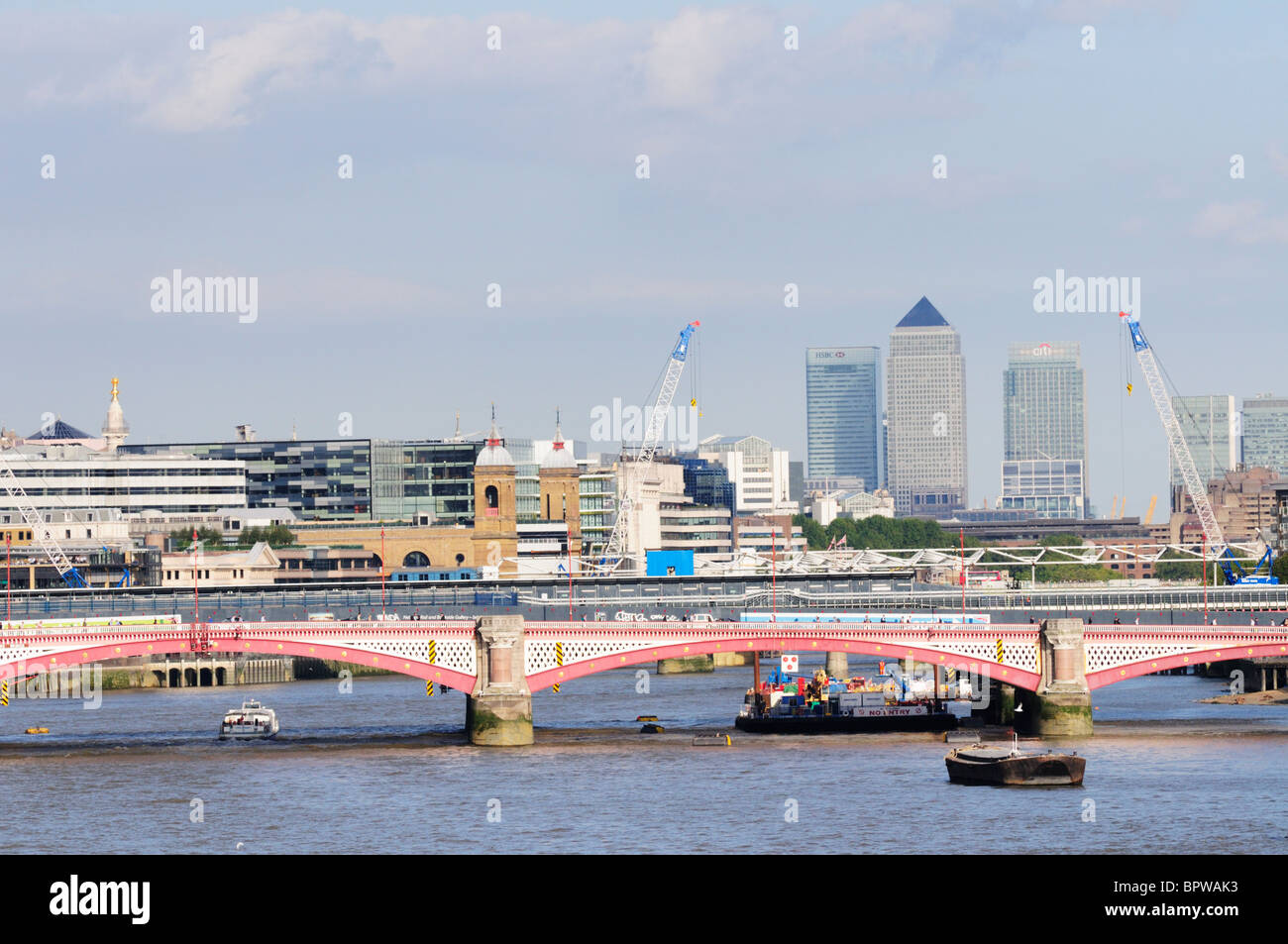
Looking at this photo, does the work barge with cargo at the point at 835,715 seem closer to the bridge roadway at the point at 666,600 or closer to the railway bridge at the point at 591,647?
the railway bridge at the point at 591,647

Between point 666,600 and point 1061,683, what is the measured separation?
44272 millimetres

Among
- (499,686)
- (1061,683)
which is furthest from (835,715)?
(499,686)

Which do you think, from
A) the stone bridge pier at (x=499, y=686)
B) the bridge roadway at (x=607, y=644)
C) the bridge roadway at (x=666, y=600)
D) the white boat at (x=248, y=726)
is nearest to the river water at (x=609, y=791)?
the white boat at (x=248, y=726)

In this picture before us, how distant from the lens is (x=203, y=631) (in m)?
105

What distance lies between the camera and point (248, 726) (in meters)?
112

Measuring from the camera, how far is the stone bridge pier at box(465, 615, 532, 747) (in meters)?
102

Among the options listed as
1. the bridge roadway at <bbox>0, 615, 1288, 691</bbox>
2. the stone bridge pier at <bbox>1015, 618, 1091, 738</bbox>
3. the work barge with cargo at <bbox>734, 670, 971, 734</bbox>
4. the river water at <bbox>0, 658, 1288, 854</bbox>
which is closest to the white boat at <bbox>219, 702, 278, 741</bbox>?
the river water at <bbox>0, 658, 1288, 854</bbox>

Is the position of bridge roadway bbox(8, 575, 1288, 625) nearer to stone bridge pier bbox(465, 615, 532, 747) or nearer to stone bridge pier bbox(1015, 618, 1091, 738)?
stone bridge pier bbox(1015, 618, 1091, 738)

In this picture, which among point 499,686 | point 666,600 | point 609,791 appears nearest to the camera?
point 609,791

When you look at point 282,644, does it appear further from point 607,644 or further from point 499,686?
point 607,644

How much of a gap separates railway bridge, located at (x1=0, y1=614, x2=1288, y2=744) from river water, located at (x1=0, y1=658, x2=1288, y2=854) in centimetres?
325
